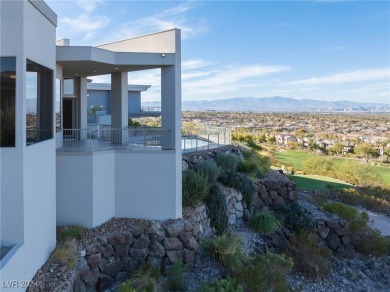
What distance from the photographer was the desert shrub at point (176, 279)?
A: 11045 millimetres

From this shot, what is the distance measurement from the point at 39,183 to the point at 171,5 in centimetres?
1300

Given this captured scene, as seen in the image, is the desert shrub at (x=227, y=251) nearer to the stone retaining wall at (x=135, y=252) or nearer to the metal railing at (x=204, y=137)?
the stone retaining wall at (x=135, y=252)

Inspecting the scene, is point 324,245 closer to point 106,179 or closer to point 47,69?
point 106,179

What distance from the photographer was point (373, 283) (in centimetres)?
1478

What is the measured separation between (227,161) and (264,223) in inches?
139

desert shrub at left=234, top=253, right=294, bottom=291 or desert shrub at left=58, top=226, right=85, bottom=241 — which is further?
desert shrub at left=58, top=226, right=85, bottom=241

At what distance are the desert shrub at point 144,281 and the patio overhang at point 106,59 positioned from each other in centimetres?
694

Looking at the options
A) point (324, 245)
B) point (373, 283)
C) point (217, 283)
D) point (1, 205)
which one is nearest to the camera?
point (1, 205)

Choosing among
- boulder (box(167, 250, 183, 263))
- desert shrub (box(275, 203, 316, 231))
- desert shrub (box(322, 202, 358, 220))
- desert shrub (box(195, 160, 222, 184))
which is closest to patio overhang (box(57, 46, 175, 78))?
desert shrub (box(195, 160, 222, 184))

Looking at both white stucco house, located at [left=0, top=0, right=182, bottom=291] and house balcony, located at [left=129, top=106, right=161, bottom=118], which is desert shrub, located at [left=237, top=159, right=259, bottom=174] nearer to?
white stucco house, located at [left=0, top=0, right=182, bottom=291]

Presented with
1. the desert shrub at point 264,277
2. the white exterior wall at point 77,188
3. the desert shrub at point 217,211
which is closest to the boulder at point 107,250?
the white exterior wall at point 77,188

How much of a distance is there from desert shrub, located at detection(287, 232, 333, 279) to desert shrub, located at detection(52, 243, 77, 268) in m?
8.41

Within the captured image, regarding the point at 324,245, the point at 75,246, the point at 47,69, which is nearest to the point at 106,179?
the point at 75,246

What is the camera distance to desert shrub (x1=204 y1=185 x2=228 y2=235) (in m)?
14.9
